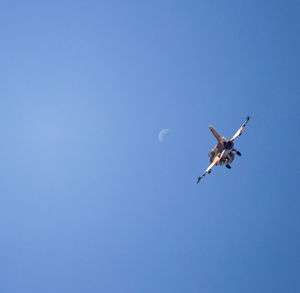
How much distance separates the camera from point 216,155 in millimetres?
69250
